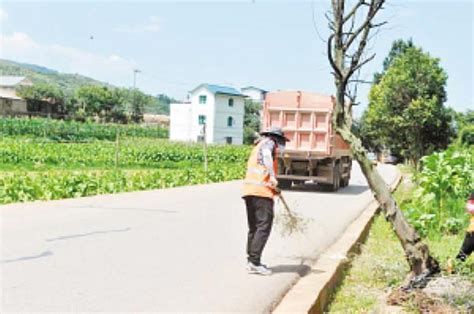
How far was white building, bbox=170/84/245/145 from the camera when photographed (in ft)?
234

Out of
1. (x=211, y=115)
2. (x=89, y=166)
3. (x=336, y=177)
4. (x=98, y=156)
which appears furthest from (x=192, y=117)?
(x=336, y=177)

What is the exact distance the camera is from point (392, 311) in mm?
5797

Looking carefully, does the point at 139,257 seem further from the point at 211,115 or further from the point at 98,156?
the point at 211,115

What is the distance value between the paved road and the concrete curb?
0.60 feet

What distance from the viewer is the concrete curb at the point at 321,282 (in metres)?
5.34

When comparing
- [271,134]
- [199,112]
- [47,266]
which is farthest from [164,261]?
[199,112]

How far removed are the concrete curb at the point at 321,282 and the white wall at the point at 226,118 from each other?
202ft

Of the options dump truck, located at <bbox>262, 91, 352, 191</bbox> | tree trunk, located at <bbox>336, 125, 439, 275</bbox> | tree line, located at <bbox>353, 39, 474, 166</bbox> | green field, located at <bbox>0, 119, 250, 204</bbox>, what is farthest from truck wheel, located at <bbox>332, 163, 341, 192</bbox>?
tree line, located at <bbox>353, 39, 474, 166</bbox>

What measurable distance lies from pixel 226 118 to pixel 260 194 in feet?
217

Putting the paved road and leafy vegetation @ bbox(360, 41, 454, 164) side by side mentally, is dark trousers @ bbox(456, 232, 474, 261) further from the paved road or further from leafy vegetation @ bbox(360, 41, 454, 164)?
leafy vegetation @ bbox(360, 41, 454, 164)

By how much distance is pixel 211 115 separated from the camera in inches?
2800

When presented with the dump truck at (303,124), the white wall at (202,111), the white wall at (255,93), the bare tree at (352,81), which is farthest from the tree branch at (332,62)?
the white wall at (255,93)

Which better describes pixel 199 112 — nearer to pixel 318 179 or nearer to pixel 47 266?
pixel 318 179

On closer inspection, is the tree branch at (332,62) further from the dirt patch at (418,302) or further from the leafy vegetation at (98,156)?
the leafy vegetation at (98,156)
